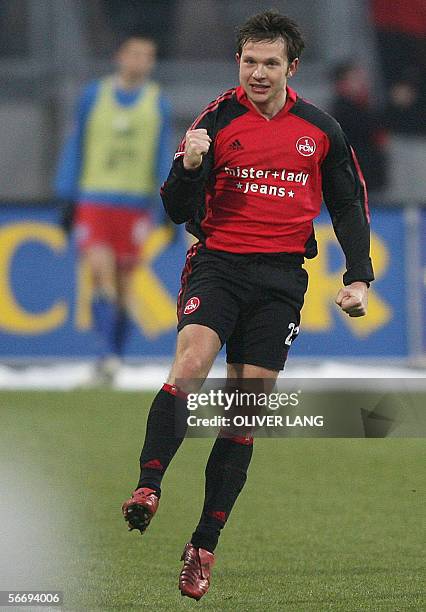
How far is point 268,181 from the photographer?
538cm

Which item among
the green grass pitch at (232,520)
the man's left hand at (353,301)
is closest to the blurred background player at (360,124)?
the green grass pitch at (232,520)

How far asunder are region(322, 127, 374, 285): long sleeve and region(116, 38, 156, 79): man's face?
20.2 feet

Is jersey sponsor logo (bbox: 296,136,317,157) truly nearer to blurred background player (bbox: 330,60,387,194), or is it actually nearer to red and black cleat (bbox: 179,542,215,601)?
red and black cleat (bbox: 179,542,215,601)

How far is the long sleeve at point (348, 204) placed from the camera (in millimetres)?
5477

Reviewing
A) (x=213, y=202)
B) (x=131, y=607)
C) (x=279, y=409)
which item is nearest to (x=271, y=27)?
(x=213, y=202)

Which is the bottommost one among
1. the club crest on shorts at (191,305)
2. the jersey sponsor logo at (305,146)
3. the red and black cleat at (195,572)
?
the red and black cleat at (195,572)

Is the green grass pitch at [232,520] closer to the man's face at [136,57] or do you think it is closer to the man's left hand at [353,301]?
the man's left hand at [353,301]

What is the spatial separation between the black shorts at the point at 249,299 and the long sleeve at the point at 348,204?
220 mm

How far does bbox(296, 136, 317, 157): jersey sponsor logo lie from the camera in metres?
5.38

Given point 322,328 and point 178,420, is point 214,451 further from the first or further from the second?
point 322,328

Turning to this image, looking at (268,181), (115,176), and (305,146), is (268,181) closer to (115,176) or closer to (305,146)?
(305,146)

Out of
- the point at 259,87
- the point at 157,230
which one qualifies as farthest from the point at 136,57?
the point at 259,87

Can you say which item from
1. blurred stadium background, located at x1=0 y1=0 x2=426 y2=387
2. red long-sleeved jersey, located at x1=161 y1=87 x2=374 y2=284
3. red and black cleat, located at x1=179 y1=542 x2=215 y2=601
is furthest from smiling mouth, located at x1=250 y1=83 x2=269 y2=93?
blurred stadium background, located at x1=0 y1=0 x2=426 y2=387

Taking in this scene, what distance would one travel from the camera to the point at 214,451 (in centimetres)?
547
